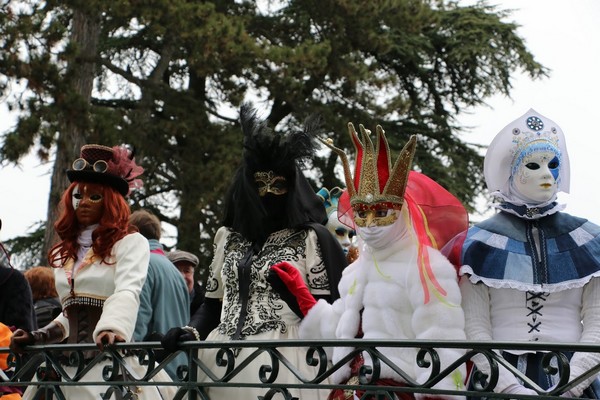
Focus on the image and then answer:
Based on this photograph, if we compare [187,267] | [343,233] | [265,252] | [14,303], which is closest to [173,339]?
[265,252]

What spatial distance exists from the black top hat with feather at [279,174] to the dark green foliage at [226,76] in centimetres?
885

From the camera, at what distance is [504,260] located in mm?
5062

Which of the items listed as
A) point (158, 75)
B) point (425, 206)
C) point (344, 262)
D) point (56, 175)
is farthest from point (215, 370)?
point (158, 75)

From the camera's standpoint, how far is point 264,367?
4.52 m

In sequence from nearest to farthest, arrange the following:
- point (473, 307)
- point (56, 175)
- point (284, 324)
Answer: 1. point (473, 307)
2. point (284, 324)
3. point (56, 175)

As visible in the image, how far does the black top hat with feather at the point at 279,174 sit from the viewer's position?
603cm

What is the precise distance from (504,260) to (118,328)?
5.53 ft

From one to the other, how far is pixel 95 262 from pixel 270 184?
0.92 m

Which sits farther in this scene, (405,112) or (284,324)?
(405,112)

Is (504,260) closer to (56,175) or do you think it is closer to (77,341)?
(77,341)

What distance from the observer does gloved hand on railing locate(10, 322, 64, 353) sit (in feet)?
18.5

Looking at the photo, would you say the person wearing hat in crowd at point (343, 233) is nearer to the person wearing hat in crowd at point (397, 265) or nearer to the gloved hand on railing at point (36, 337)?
the gloved hand on railing at point (36, 337)

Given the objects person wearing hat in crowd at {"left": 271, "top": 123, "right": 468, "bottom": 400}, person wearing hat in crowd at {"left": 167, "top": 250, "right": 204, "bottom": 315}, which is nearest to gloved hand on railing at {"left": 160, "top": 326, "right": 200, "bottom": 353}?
person wearing hat in crowd at {"left": 271, "top": 123, "right": 468, "bottom": 400}

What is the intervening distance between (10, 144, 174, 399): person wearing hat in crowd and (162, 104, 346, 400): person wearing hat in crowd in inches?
17.2
